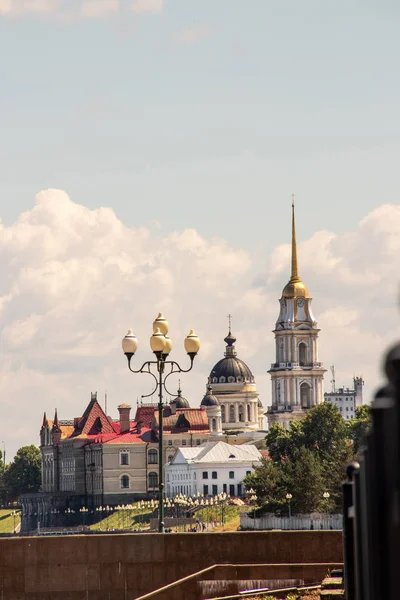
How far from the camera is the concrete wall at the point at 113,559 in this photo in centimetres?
2969

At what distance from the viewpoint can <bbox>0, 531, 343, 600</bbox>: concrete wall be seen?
29.7 m

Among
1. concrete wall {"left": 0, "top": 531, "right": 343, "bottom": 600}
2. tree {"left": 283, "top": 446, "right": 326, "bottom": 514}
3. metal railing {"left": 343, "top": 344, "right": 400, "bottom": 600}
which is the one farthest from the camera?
tree {"left": 283, "top": 446, "right": 326, "bottom": 514}

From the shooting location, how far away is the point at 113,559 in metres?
29.9

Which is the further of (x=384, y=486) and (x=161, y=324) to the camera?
(x=161, y=324)

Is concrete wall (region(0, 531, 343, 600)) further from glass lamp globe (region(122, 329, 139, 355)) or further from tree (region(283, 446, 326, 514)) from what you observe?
tree (region(283, 446, 326, 514))

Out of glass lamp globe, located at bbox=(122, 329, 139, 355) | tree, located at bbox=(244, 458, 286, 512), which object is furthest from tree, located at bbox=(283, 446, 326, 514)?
glass lamp globe, located at bbox=(122, 329, 139, 355)

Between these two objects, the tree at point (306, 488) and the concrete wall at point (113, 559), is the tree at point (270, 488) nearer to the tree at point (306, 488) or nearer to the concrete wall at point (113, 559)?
the tree at point (306, 488)

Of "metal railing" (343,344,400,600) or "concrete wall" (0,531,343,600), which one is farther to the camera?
"concrete wall" (0,531,343,600)

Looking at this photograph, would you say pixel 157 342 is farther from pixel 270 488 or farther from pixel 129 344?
pixel 270 488

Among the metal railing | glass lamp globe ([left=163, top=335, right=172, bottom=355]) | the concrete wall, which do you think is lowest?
the concrete wall

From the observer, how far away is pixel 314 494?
424ft

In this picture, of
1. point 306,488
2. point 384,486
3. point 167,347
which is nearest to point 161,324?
point 167,347

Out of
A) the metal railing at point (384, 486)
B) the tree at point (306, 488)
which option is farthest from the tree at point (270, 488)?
the metal railing at point (384, 486)

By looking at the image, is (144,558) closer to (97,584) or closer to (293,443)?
(97,584)
